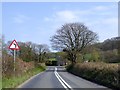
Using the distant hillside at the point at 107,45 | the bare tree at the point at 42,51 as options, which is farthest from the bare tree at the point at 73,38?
the bare tree at the point at 42,51

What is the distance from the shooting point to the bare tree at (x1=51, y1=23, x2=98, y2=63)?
3125 inches

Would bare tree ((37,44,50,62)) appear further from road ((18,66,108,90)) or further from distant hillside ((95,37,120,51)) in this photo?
road ((18,66,108,90))

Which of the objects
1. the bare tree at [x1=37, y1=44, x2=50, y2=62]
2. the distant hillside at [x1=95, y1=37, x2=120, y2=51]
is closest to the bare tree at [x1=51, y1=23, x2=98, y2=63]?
the distant hillside at [x1=95, y1=37, x2=120, y2=51]

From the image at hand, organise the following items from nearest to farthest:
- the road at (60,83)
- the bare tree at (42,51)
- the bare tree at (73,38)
Answer: the road at (60,83) < the bare tree at (73,38) < the bare tree at (42,51)

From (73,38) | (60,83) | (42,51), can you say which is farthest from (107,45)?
(60,83)

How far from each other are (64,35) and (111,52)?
1354cm

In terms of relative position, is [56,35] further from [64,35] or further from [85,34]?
[85,34]

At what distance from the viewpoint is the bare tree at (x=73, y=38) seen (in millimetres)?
79375

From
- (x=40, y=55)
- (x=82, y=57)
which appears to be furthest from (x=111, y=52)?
(x=40, y=55)

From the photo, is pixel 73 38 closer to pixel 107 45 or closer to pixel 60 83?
pixel 107 45

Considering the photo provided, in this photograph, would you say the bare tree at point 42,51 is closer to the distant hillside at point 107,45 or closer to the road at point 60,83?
the distant hillside at point 107,45

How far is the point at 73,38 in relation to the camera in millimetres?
80062

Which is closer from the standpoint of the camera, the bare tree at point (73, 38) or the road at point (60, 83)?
the road at point (60, 83)

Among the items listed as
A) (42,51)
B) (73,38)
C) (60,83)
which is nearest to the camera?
(60,83)
